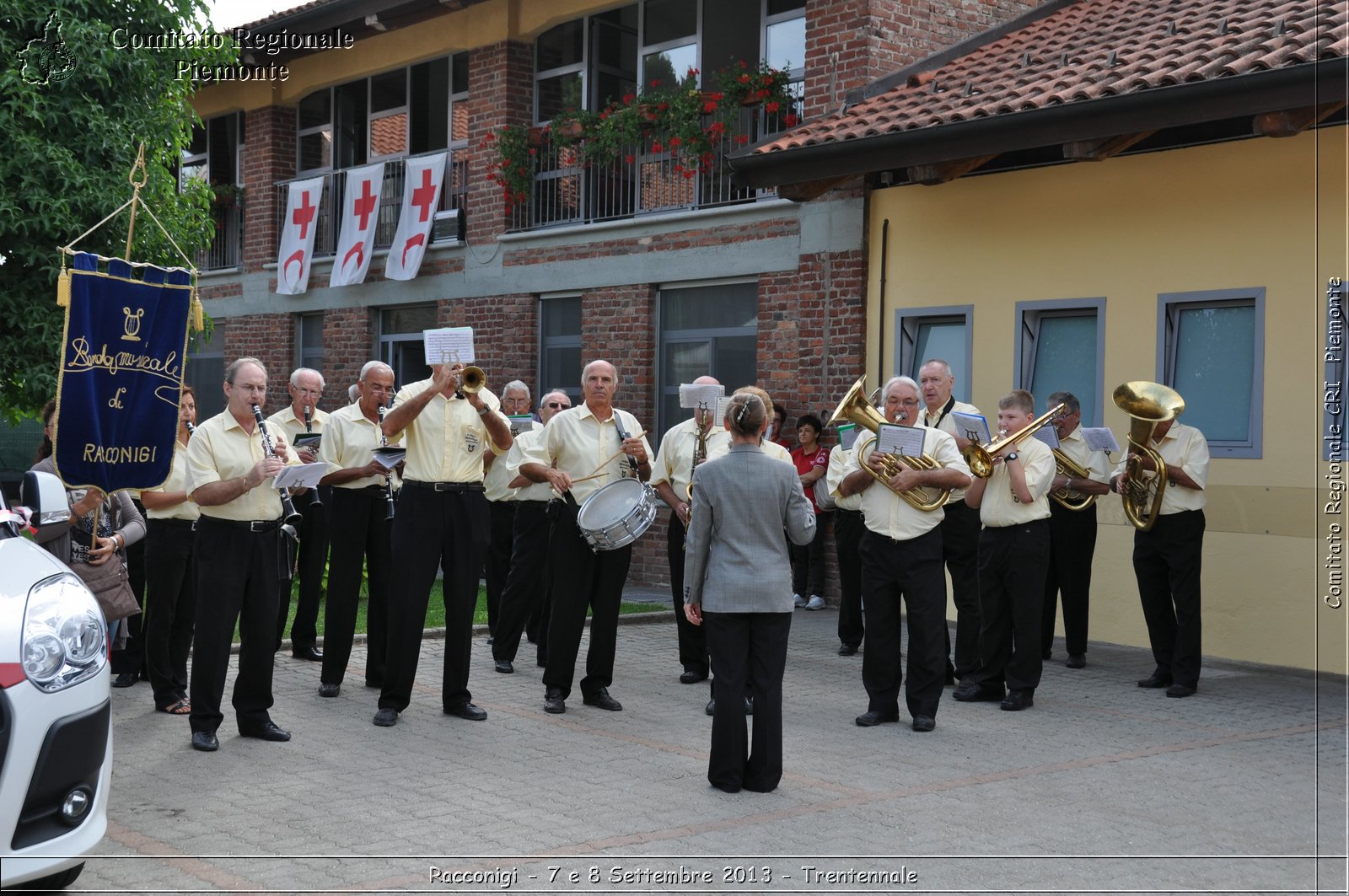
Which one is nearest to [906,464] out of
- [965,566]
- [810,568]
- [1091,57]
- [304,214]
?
[965,566]

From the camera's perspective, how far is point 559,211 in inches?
692

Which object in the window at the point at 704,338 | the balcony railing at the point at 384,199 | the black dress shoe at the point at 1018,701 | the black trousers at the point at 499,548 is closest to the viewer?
the black dress shoe at the point at 1018,701

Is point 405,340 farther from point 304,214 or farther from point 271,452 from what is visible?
point 271,452

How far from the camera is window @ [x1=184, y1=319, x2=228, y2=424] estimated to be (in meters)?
23.0

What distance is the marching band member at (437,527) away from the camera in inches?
326

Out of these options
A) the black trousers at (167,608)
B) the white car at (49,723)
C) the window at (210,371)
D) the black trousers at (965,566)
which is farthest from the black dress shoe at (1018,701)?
the window at (210,371)

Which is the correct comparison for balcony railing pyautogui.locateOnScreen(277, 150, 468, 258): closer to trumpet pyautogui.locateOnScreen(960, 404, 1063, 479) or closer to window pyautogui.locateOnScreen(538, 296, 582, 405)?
window pyautogui.locateOnScreen(538, 296, 582, 405)

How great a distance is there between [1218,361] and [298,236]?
45.7ft

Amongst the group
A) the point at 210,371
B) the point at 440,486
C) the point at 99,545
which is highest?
the point at 210,371

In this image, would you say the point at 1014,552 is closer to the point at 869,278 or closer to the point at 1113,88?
the point at 1113,88

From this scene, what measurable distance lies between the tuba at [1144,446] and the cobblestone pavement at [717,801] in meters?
1.29

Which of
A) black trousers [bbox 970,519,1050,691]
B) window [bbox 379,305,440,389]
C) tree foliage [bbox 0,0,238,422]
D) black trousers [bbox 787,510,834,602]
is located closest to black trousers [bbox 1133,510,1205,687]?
black trousers [bbox 970,519,1050,691]

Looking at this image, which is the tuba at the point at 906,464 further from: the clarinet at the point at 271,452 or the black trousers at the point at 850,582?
the clarinet at the point at 271,452

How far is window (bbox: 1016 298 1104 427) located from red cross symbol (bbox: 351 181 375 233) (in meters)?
10.1
